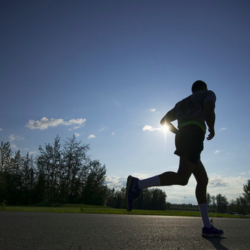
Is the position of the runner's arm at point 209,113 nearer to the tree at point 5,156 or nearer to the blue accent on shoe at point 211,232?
the blue accent on shoe at point 211,232

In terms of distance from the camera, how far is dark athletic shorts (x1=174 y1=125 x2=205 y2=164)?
2930 mm

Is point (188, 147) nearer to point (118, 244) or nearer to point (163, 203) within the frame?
point (118, 244)

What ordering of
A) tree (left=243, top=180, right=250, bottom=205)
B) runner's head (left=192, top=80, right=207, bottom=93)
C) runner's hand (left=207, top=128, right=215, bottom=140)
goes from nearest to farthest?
runner's hand (left=207, top=128, right=215, bottom=140) → runner's head (left=192, top=80, right=207, bottom=93) → tree (left=243, top=180, right=250, bottom=205)

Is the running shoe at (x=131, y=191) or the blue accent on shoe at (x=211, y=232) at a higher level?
the running shoe at (x=131, y=191)

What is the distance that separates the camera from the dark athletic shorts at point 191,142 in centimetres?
293

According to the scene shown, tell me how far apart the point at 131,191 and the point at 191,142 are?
100 centimetres

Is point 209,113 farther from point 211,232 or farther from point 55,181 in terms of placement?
point 55,181

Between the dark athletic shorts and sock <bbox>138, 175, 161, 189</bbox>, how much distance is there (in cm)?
44

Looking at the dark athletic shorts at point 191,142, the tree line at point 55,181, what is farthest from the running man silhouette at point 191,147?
the tree line at point 55,181

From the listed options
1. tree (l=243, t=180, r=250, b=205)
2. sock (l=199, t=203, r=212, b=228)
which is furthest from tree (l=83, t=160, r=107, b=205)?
sock (l=199, t=203, r=212, b=228)

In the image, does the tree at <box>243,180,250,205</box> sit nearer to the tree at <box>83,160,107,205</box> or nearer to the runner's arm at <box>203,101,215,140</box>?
the tree at <box>83,160,107,205</box>

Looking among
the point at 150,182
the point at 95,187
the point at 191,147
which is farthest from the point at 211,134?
the point at 95,187

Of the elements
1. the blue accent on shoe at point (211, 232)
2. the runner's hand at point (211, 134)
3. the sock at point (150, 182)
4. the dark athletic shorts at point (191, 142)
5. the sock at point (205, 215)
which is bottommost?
the blue accent on shoe at point (211, 232)

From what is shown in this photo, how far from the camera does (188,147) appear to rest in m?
2.95
